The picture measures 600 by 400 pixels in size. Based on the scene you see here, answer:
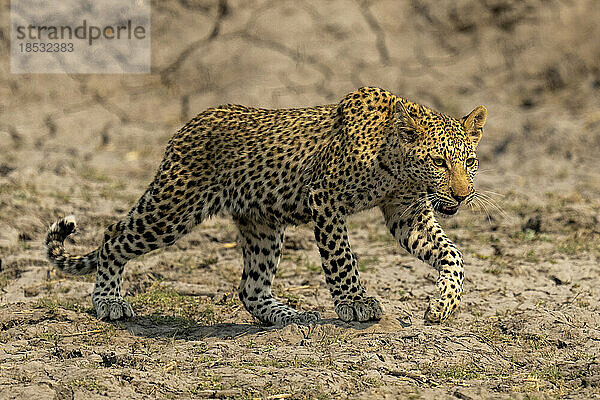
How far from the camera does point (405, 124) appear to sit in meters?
6.16

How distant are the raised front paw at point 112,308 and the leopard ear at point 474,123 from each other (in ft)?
8.86

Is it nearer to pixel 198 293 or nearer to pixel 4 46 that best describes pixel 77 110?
pixel 4 46

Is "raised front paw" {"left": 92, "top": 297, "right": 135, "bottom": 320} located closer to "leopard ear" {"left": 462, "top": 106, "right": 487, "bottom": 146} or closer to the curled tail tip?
the curled tail tip

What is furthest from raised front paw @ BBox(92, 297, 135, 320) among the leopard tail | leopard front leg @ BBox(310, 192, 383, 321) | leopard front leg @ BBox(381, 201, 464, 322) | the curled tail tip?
leopard front leg @ BBox(381, 201, 464, 322)

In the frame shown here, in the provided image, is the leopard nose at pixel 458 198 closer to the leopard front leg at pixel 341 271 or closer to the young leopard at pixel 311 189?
the young leopard at pixel 311 189

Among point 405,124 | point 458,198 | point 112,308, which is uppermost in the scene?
point 405,124

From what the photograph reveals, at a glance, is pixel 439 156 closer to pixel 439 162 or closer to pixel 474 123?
pixel 439 162

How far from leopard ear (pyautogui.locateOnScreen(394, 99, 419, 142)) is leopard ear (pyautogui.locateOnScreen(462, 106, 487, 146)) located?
14.4 inches

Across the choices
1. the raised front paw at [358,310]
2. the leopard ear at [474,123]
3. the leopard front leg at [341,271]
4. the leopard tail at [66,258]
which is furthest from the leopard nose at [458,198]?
the leopard tail at [66,258]

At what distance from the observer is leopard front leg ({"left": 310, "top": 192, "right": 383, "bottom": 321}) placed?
6230 mm

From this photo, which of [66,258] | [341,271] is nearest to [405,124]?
[341,271]

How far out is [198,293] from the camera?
295 inches

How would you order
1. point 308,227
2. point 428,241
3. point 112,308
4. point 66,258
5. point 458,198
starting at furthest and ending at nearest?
point 308,227
point 66,258
point 112,308
point 428,241
point 458,198

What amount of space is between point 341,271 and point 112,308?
→ 1.70 m
